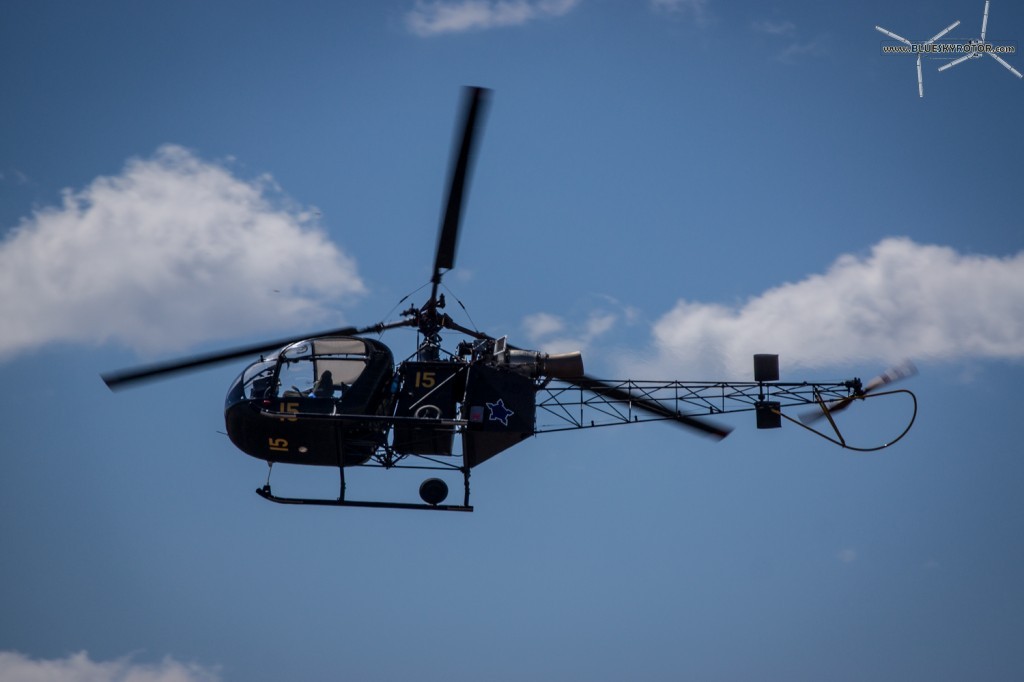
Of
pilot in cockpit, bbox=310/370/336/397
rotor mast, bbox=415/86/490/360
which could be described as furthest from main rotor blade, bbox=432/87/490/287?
pilot in cockpit, bbox=310/370/336/397

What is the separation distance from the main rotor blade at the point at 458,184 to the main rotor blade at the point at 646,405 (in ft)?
11.0

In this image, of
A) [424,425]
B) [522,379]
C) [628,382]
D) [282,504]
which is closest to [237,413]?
[282,504]

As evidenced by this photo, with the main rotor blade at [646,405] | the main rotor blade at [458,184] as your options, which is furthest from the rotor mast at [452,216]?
the main rotor blade at [646,405]

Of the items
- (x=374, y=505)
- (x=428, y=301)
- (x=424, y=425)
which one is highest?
(x=428, y=301)

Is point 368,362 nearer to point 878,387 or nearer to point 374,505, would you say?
point 374,505

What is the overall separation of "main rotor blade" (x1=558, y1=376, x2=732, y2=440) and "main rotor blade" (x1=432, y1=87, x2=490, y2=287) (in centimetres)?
336

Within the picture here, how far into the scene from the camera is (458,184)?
20.1 m

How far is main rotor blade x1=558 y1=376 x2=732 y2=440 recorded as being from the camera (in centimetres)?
2327

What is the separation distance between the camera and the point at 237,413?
2255 centimetres

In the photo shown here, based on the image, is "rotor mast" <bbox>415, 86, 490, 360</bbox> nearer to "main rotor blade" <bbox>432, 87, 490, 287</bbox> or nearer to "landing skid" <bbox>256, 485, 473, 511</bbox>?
"main rotor blade" <bbox>432, 87, 490, 287</bbox>

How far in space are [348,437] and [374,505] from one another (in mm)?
1433

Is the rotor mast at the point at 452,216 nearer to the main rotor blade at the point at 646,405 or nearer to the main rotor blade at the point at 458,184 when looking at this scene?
the main rotor blade at the point at 458,184

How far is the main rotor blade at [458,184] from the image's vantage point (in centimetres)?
1891

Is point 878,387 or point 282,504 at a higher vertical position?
point 878,387
